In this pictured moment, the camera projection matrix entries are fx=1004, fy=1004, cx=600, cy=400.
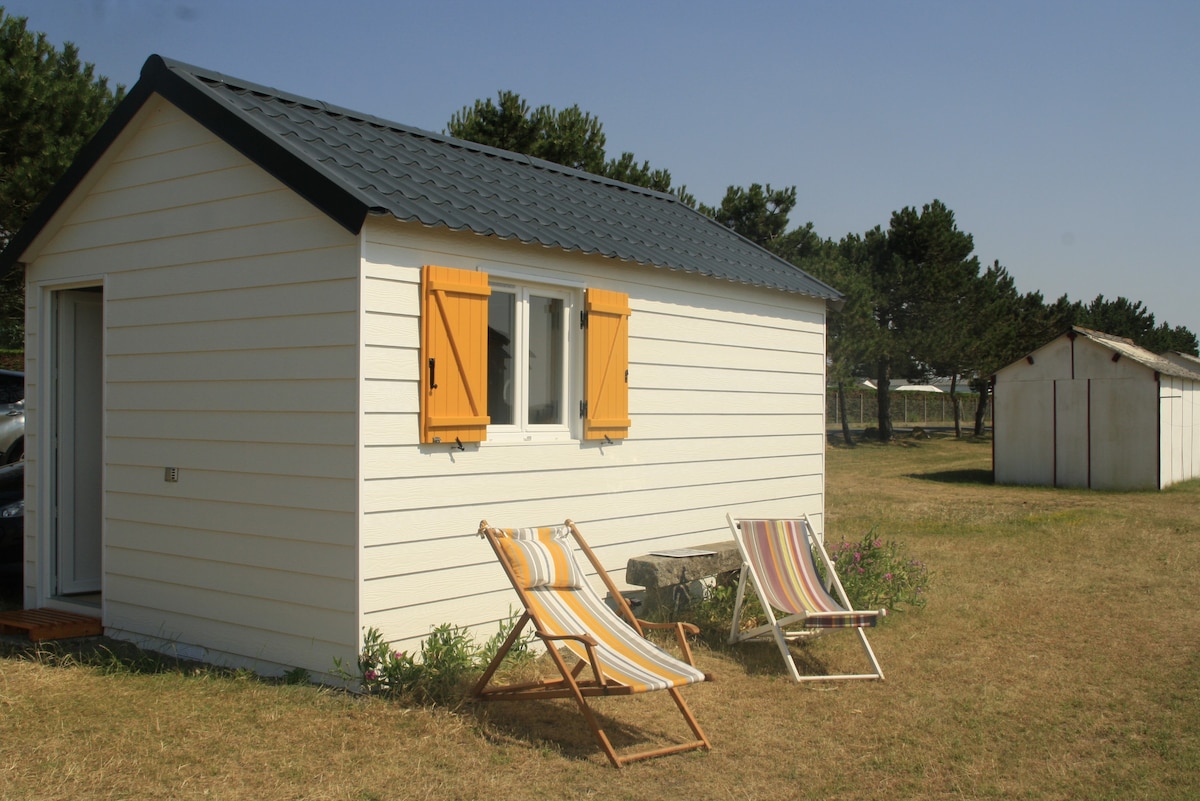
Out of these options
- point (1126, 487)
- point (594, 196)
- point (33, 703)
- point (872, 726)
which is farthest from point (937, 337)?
point (33, 703)

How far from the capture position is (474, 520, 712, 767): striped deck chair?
4.80 m

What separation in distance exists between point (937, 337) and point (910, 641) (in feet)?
84.3

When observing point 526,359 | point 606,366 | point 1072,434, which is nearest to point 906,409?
point 1072,434

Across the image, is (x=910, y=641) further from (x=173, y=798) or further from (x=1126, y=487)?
(x=1126, y=487)

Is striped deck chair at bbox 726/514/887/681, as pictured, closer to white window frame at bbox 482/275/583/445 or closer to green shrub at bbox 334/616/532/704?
white window frame at bbox 482/275/583/445

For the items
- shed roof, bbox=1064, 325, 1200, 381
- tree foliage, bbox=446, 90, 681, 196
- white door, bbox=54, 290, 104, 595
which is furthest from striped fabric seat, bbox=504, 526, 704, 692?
shed roof, bbox=1064, 325, 1200, 381

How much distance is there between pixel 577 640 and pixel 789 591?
7.57 feet

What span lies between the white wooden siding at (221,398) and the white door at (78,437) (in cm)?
42

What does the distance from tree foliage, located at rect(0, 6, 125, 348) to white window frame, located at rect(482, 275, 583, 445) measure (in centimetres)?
1130

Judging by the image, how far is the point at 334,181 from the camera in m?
5.50

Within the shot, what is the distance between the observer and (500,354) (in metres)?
6.52

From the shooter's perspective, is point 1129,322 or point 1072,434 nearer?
point 1072,434

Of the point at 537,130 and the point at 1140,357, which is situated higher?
the point at 537,130

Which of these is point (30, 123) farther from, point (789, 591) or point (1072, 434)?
point (1072, 434)
